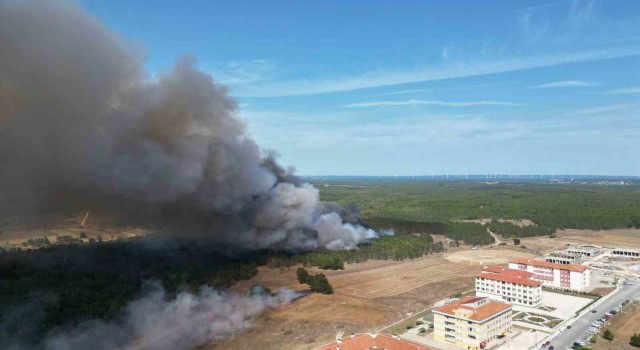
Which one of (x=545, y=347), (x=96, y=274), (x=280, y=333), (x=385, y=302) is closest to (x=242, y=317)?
(x=280, y=333)

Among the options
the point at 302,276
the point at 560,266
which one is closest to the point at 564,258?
the point at 560,266

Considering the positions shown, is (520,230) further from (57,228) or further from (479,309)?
(57,228)

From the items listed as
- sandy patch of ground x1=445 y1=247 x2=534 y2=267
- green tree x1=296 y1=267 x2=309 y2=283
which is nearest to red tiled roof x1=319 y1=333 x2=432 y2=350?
green tree x1=296 y1=267 x2=309 y2=283

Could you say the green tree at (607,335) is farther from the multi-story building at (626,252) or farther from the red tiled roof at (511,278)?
the multi-story building at (626,252)

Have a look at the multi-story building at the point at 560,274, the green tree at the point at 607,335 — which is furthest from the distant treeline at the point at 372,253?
the green tree at the point at 607,335

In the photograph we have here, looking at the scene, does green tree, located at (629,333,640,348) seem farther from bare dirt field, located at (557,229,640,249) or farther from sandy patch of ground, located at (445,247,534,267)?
bare dirt field, located at (557,229,640,249)

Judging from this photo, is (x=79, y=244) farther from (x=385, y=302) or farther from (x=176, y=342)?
(x=385, y=302)

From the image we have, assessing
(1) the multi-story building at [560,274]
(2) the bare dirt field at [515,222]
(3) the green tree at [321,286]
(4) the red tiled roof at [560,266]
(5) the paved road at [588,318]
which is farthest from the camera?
(2) the bare dirt field at [515,222]

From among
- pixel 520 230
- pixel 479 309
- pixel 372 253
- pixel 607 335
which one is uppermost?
pixel 479 309
